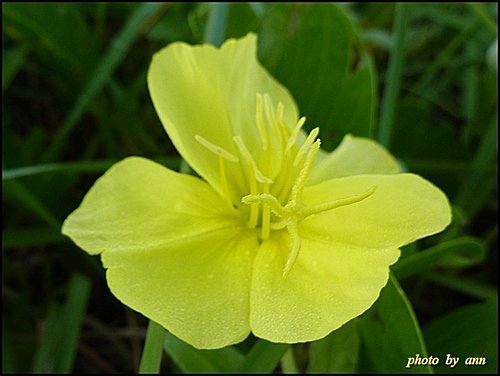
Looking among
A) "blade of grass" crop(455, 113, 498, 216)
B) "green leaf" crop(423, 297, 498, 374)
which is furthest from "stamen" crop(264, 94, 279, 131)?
"blade of grass" crop(455, 113, 498, 216)

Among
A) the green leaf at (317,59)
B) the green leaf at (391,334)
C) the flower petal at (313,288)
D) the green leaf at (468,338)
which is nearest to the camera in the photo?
the flower petal at (313,288)

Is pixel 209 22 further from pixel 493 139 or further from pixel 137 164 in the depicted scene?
pixel 493 139

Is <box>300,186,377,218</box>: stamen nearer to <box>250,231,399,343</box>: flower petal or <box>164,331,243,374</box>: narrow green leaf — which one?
<box>250,231,399,343</box>: flower petal

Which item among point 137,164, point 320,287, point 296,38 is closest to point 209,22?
point 296,38

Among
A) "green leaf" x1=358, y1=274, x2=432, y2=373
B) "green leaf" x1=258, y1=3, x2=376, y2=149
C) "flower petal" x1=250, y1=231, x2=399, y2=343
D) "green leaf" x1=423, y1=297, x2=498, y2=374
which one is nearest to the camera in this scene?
"flower petal" x1=250, y1=231, x2=399, y2=343

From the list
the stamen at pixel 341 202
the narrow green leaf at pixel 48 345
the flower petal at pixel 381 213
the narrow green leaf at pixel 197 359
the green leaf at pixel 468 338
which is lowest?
the green leaf at pixel 468 338

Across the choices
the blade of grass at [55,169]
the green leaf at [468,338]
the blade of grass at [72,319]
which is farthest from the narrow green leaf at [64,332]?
the green leaf at [468,338]

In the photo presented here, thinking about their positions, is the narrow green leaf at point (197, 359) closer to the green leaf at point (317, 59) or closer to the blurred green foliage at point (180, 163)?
the blurred green foliage at point (180, 163)
